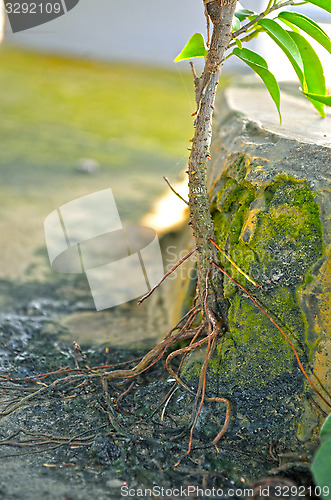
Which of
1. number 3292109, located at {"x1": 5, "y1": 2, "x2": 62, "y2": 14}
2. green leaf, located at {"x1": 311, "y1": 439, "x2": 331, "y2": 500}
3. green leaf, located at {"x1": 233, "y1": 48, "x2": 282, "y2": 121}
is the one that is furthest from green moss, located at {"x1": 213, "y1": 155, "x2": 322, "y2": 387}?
number 3292109, located at {"x1": 5, "y1": 2, "x2": 62, "y2": 14}

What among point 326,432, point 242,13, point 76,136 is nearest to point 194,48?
point 242,13

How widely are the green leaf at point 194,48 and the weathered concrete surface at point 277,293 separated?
233 millimetres

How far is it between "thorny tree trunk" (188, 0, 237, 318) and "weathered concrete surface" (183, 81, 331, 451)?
0.05m

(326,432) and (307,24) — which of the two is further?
(307,24)

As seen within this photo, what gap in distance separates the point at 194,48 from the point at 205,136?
158 millimetres

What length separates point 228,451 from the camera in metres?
0.86

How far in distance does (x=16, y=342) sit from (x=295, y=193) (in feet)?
2.64

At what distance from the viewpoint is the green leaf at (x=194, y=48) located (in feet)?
2.87

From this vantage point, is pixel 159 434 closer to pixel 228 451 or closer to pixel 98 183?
pixel 228 451

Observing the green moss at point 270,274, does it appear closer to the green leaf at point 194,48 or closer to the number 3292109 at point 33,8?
the green leaf at point 194,48

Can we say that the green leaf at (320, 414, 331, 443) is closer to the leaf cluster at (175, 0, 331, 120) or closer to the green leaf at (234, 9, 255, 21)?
the leaf cluster at (175, 0, 331, 120)

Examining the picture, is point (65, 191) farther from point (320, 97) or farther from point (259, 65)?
point (320, 97)

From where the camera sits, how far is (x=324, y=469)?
0.64 m

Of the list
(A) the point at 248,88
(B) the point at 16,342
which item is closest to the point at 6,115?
(A) the point at 248,88
